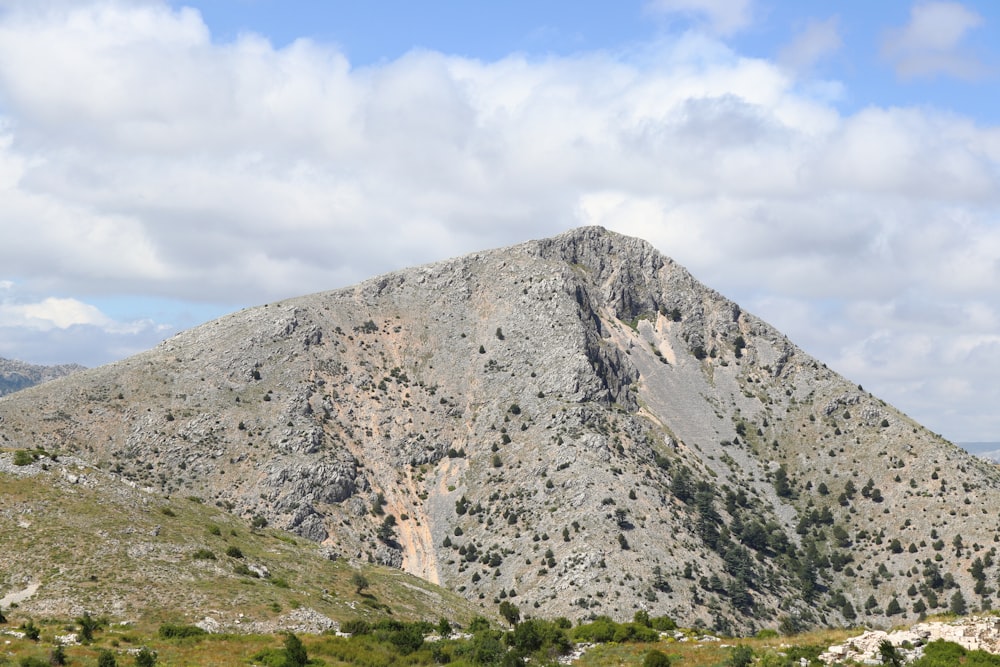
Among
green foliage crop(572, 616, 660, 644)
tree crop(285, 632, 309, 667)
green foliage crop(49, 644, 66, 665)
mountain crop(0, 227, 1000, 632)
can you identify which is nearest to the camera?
green foliage crop(49, 644, 66, 665)

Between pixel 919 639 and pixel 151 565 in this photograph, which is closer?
pixel 919 639

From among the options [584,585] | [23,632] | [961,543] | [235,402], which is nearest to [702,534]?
[584,585]

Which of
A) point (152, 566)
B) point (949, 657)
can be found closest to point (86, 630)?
point (152, 566)

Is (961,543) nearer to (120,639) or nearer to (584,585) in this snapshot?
(584,585)

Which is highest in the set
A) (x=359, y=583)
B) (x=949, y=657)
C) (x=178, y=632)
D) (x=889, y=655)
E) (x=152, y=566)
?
(x=152, y=566)

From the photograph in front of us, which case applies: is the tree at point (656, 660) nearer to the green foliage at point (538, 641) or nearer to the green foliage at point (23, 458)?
the green foliage at point (538, 641)

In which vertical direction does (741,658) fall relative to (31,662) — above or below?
above

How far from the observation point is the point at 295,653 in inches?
2207

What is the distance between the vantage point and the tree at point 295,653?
181 ft

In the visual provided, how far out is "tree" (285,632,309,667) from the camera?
55188 mm

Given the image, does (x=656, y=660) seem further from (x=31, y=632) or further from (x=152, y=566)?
(x=152, y=566)

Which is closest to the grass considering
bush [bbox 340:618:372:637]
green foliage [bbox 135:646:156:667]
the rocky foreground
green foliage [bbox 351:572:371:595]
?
green foliage [bbox 351:572:371:595]

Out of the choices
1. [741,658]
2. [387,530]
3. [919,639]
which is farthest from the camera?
[387,530]

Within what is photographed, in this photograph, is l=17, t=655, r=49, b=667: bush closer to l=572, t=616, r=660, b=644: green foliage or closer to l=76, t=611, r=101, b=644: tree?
l=76, t=611, r=101, b=644: tree
